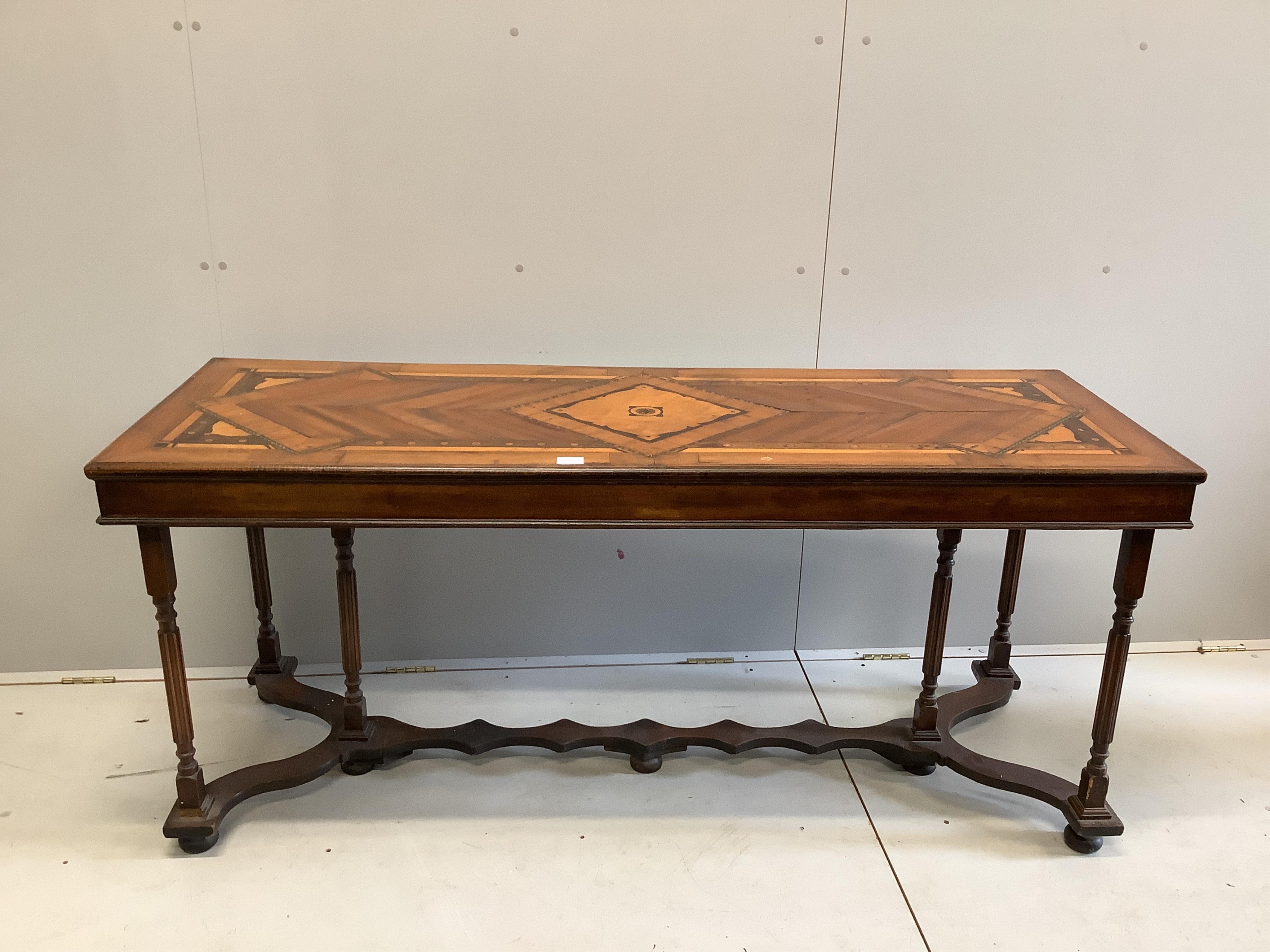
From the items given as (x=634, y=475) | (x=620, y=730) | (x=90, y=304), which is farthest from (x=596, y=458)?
(x=90, y=304)

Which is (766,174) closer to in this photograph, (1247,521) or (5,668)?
(1247,521)

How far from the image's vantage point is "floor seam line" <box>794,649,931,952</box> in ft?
6.22

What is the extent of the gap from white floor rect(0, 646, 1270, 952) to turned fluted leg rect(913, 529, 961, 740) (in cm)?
12

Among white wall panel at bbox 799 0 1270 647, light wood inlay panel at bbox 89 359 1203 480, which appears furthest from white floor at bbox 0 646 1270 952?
light wood inlay panel at bbox 89 359 1203 480

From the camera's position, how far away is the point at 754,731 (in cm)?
234

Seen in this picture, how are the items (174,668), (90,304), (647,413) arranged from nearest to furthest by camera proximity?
(174,668), (647,413), (90,304)

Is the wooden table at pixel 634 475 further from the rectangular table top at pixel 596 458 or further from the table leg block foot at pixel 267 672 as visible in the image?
the table leg block foot at pixel 267 672

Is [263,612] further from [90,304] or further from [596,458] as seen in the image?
[596,458]

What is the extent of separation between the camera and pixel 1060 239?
2.54 metres

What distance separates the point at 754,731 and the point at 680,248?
1.17m

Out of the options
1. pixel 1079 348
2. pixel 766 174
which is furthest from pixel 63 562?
pixel 1079 348

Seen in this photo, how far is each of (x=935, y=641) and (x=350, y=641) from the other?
1.33m

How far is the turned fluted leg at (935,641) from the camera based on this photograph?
2289 millimetres

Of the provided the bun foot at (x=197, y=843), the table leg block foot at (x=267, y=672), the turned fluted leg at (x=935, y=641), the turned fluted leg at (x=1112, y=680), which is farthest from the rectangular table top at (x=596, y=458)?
the table leg block foot at (x=267, y=672)
